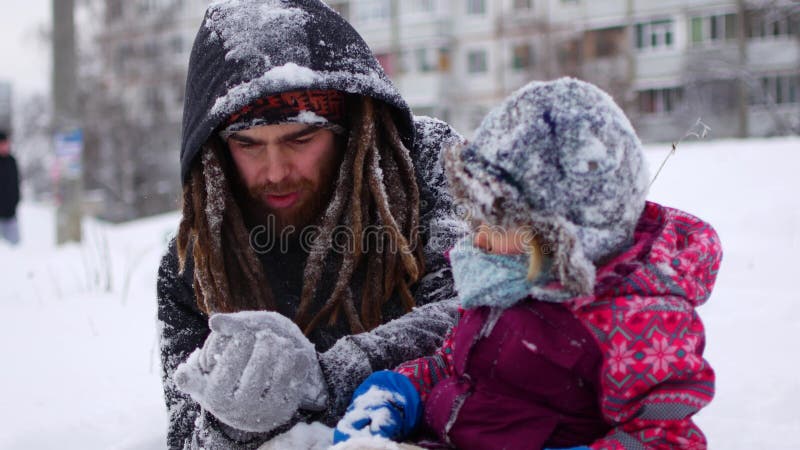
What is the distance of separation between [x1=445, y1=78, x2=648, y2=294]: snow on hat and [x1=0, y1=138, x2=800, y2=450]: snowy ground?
1118 mm

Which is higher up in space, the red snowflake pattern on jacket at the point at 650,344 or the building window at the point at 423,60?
the building window at the point at 423,60

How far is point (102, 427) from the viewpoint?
262 centimetres

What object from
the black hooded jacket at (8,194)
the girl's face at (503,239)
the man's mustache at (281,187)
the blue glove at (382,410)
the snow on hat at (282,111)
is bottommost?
the black hooded jacket at (8,194)

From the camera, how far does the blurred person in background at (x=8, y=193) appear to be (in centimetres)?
900

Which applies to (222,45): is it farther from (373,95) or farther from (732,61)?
(732,61)

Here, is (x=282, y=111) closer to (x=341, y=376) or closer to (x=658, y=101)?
(x=341, y=376)

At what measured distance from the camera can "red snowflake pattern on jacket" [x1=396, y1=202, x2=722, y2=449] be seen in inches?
48.6

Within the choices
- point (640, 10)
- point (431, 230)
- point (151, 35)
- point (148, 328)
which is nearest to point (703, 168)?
point (148, 328)

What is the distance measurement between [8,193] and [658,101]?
702 inches

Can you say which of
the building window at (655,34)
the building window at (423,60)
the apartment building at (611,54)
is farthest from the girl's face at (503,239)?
the building window at (423,60)

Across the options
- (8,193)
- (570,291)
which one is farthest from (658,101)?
(570,291)

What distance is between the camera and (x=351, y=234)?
1.98m

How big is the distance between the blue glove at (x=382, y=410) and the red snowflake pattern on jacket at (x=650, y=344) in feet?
1.22

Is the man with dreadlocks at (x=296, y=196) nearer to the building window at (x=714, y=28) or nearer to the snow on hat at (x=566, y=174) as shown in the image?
the snow on hat at (x=566, y=174)
